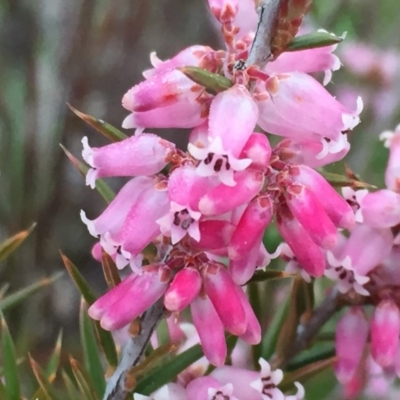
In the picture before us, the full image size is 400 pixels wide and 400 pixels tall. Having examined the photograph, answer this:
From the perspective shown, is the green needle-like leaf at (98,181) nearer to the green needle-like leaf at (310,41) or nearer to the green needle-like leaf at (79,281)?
the green needle-like leaf at (79,281)

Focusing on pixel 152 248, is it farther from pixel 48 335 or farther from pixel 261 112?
pixel 48 335

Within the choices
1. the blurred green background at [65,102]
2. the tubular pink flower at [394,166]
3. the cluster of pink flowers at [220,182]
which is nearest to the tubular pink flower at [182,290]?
the cluster of pink flowers at [220,182]

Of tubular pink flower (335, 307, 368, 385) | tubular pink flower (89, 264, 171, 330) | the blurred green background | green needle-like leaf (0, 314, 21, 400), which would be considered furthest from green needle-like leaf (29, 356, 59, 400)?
the blurred green background

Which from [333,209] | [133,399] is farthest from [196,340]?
[333,209]

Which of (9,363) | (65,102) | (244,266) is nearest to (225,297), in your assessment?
(244,266)

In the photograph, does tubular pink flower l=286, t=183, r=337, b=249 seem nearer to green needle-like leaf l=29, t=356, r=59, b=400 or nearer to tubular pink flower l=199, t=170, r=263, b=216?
tubular pink flower l=199, t=170, r=263, b=216

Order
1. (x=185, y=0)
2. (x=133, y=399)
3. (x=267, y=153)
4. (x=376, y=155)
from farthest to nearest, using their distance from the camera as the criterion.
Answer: (x=185, y=0) → (x=376, y=155) → (x=133, y=399) → (x=267, y=153)
